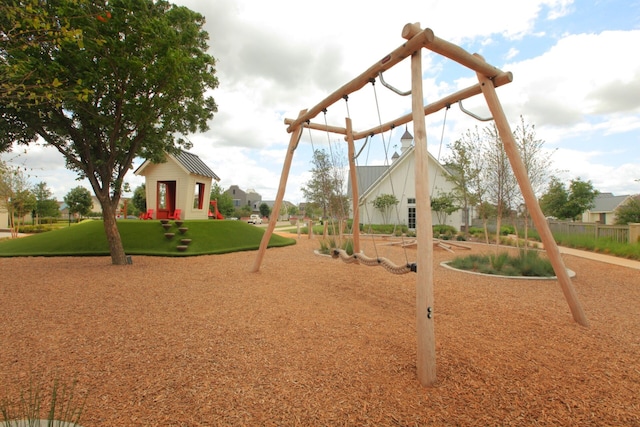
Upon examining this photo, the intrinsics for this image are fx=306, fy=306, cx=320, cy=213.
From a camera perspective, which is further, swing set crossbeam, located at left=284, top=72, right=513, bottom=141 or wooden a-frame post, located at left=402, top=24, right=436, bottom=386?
swing set crossbeam, located at left=284, top=72, right=513, bottom=141

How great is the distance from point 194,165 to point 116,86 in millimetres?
9185

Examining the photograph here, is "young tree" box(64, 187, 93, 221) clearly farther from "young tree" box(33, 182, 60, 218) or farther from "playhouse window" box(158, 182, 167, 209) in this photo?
"playhouse window" box(158, 182, 167, 209)

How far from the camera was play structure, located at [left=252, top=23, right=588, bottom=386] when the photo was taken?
2.62 meters

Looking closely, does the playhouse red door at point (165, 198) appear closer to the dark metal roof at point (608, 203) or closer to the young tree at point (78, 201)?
the young tree at point (78, 201)

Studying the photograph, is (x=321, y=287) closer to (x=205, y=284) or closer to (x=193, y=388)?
(x=205, y=284)

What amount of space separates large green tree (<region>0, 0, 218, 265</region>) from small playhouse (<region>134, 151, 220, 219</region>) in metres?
6.53

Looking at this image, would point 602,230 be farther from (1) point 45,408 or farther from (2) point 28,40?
(2) point 28,40

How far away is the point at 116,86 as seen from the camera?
6.98 meters

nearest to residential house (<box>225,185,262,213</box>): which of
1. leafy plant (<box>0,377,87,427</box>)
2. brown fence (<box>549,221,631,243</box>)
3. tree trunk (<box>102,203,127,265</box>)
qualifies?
brown fence (<box>549,221,631,243</box>)

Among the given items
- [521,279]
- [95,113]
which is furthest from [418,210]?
[95,113]

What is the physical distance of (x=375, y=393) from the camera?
2.35 m

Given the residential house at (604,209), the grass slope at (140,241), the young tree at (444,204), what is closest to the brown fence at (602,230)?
the young tree at (444,204)

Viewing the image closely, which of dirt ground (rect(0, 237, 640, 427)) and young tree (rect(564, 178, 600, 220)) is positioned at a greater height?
young tree (rect(564, 178, 600, 220))

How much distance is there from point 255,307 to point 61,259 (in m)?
8.30
